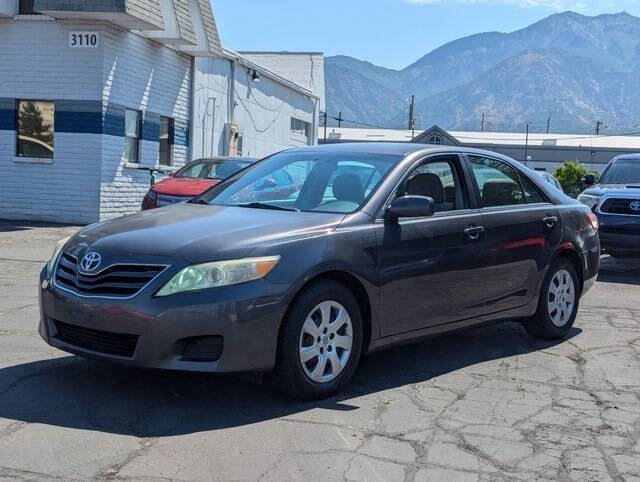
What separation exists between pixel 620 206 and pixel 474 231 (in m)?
6.54

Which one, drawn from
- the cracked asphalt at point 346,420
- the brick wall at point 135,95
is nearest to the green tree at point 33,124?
the brick wall at point 135,95

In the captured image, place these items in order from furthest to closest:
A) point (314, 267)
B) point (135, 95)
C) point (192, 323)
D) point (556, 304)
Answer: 1. point (135, 95)
2. point (556, 304)
3. point (314, 267)
4. point (192, 323)

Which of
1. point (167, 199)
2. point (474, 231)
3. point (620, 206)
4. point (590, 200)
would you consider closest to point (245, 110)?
point (167, 199)

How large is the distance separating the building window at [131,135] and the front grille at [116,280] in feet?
43.7

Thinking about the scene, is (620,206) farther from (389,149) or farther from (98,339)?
(98,339)

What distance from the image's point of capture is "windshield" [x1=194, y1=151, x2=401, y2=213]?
5426mm

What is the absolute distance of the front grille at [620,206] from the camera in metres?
11.4

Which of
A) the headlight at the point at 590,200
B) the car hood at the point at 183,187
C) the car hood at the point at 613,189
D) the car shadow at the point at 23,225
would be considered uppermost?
the car hood at the point at 613,189

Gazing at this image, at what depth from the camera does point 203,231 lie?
4.76 metres

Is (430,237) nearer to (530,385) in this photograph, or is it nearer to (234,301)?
(530,385)

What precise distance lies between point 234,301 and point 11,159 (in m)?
13.9

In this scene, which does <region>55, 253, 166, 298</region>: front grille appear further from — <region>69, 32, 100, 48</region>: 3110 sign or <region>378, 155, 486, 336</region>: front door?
<region>69, 32, 100, 48</region>: 3110 sign

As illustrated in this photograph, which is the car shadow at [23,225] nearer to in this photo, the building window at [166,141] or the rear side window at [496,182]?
the building window at [166,141]

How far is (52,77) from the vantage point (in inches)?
646
